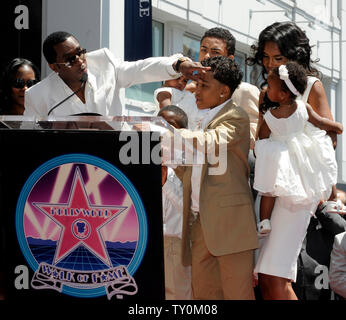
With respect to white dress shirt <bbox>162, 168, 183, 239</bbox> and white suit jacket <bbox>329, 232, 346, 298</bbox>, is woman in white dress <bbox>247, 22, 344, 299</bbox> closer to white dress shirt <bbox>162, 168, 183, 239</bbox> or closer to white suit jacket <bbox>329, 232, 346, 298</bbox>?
white dress shirt <bbox>162, 168, 183, 239</bbox>

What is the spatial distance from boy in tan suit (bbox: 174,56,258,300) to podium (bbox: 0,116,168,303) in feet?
3.38

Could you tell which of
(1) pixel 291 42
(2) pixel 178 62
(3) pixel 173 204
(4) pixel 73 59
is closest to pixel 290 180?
(3) pixel 173 204

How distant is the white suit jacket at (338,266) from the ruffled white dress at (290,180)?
70 centimetres

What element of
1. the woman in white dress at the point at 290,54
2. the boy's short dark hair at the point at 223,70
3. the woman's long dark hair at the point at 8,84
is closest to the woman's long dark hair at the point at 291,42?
the woman in white dress at the point at 290,54

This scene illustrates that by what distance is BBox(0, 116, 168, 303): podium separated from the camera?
1.99 metres

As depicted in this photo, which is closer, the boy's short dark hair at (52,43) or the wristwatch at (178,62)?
the wristwatch at (178,62)

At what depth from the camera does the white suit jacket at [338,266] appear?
378 centimetres

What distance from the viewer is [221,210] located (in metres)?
3.12

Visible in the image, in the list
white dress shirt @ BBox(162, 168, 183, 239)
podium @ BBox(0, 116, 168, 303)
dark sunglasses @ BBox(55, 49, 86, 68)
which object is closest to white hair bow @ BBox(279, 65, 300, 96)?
white dress shirt @ BBox(162, 168, 183, 239)

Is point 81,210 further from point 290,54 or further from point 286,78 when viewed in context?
point 290,54

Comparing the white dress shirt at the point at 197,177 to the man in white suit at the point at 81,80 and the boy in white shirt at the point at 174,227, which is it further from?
the man in white suit at the point at 81,80

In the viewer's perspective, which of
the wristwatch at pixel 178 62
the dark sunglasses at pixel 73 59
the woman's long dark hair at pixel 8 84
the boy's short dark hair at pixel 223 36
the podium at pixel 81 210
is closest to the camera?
the podium at pixel 81 210

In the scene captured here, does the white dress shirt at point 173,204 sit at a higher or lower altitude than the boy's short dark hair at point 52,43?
lower
